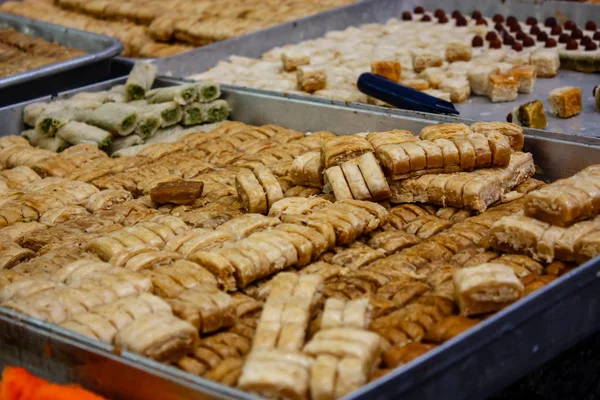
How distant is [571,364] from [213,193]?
1.79 m

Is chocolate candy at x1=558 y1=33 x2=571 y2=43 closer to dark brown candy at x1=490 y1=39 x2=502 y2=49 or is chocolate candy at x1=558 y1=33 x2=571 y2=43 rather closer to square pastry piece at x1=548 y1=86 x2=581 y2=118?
dark brown candy at x1=490 y1=39 x2=502 y2=49

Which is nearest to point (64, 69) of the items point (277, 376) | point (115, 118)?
point (115, 118)

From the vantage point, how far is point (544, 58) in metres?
6.23

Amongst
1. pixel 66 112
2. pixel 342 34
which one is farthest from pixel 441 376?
pixel 342 34

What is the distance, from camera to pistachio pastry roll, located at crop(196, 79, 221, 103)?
17.9ft

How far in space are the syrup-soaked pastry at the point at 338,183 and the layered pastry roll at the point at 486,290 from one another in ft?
3.02

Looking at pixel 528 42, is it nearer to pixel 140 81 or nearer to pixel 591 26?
pixel 591 26

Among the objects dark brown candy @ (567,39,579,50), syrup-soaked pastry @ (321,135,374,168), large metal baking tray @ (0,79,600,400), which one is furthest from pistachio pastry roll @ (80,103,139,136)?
dark brown candy @ (567,39,579,50)

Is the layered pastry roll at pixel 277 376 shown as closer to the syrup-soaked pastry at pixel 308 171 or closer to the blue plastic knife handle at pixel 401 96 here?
the syrup-soaked pastry at pixel 308 171

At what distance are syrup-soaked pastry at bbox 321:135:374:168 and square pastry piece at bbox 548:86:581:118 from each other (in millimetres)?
1771

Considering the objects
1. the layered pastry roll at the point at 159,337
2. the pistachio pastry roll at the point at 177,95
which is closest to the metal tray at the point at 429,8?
the pistachio pastry roll at the point at 177,95

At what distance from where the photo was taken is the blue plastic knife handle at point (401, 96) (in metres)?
5.05

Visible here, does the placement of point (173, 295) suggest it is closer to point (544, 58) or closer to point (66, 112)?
point (66, 112)

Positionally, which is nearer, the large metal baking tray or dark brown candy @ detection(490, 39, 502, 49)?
the large metal baking tray
